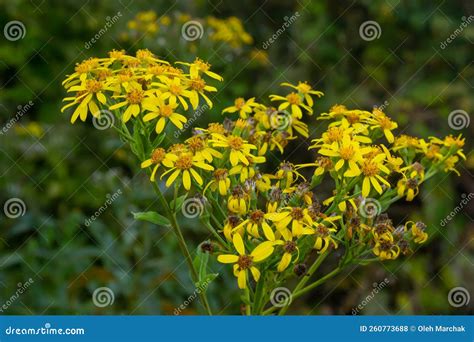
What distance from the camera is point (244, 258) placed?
9.08 ft

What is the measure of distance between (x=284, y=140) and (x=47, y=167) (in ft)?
10.0

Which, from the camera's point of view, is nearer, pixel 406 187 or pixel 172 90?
pixel 172 90

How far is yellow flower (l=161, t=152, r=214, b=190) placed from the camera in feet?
9.46

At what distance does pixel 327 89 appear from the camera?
20.7 ft

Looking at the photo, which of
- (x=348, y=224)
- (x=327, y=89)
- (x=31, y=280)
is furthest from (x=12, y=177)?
(x=348, y=224)
